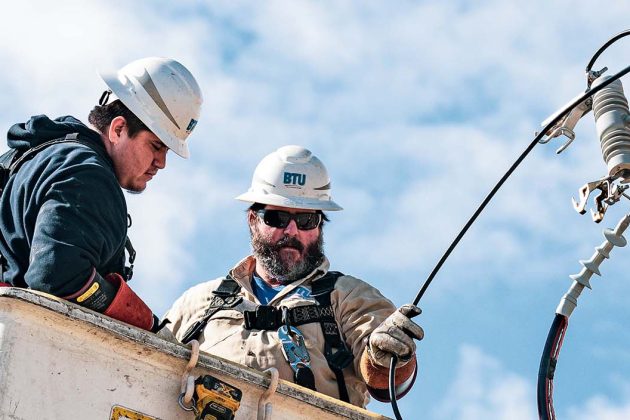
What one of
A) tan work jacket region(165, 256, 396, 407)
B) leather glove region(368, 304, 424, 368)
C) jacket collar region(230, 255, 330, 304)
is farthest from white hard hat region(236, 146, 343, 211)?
leather glove region(368, 304, 424, 368)

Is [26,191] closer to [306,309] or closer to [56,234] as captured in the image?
[56,234]

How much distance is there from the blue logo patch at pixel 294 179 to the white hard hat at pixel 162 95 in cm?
143

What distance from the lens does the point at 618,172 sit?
612 cm

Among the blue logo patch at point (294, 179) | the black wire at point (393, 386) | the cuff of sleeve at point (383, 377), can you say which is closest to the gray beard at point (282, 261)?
the blue logo patch at point (294, 179)

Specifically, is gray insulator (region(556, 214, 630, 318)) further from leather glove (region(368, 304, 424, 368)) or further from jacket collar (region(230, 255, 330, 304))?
jacket collar (region(230, 255, 330, 304))

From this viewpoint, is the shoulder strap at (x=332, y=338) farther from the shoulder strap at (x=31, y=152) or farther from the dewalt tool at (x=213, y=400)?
the shoulder strap at (x=31, y=152)

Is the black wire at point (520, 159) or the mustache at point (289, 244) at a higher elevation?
the mustache at point (289, 244)

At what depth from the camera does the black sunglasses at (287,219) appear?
8.00 meters

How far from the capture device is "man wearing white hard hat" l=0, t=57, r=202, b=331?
17.7 ft

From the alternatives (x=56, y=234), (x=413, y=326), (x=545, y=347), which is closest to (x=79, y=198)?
(x=56, y=234)

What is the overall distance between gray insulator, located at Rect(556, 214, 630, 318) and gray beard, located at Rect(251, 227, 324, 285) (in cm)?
201

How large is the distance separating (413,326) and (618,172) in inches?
51.0

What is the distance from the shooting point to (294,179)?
8.24 metres

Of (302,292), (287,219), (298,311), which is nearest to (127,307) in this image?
(298,311)
